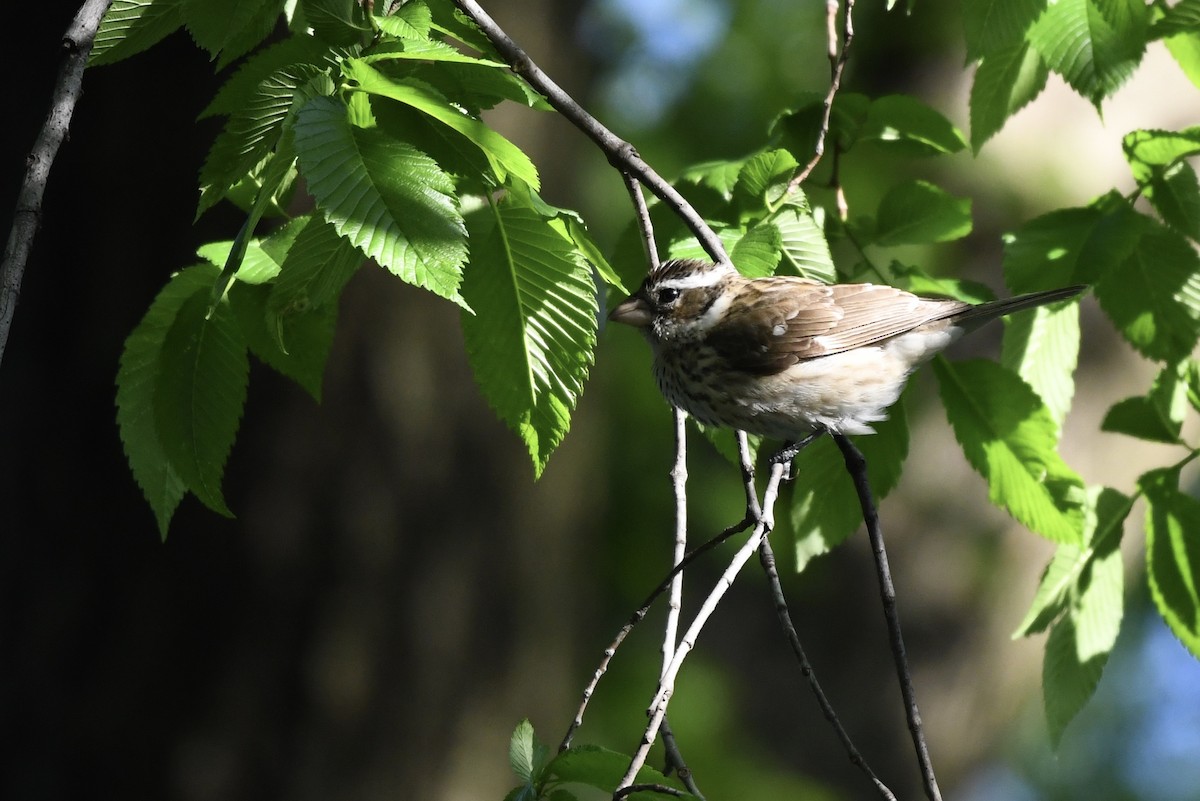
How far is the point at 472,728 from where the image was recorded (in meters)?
5.76

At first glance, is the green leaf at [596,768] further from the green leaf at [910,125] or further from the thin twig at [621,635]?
the green leaf at [910,125]

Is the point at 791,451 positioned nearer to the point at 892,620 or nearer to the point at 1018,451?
the point at 1018,451

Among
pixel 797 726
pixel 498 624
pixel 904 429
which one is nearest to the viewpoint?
pixel 904 429

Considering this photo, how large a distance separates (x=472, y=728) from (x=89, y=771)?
1825 mm

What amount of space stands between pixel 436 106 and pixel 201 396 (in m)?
0.90

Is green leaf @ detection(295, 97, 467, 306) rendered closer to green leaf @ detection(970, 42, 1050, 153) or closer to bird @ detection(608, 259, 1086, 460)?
bird @ detection(608, 259, 1086, 460)

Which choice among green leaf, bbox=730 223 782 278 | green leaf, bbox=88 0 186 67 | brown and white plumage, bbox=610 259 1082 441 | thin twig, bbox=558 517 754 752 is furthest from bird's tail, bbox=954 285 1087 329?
green leaf, bbox=88 0 186 67

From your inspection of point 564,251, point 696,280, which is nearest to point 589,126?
point 564,251

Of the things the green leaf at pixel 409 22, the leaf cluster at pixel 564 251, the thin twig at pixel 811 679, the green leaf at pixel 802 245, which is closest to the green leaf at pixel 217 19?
the leaf cluster at pixel 564 251

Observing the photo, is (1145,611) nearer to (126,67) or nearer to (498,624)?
(498,624)

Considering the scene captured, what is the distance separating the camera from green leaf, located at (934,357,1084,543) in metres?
3.12

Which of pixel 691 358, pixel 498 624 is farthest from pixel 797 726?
pixel 691 358

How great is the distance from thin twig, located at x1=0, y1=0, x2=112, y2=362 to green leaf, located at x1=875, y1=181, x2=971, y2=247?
2.17 meters

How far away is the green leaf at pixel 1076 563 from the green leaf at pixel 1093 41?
1.13 meters
